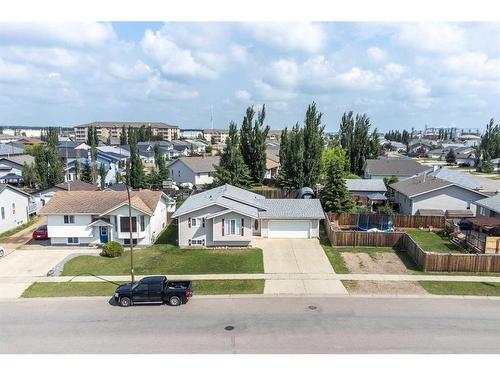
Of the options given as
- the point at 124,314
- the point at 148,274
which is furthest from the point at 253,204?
the point at 124,314

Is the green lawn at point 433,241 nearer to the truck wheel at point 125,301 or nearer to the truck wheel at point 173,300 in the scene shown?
the truck wheel at point 173,300

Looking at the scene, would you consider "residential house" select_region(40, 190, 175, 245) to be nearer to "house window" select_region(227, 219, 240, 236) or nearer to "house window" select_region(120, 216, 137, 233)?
"house window" select_region(120, 216, 137, 233)

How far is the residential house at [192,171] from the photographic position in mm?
63631

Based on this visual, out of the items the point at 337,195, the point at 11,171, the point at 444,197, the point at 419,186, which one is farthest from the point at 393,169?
the point at 11,171

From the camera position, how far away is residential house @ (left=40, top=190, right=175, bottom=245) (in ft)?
104

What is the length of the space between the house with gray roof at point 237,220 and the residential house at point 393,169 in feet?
97.2

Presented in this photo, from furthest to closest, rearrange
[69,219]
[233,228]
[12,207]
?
[12,207]
[69,219]
[233,228]

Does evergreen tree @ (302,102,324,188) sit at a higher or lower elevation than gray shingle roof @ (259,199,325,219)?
higher

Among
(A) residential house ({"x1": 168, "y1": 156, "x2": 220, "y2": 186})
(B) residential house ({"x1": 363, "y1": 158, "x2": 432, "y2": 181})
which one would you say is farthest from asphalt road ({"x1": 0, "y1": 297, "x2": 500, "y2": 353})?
(A) residential house ({"x1": 168, "y1": 156, "x2": 220, "y2": 186})

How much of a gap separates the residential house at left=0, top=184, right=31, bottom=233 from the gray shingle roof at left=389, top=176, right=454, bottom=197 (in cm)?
4045

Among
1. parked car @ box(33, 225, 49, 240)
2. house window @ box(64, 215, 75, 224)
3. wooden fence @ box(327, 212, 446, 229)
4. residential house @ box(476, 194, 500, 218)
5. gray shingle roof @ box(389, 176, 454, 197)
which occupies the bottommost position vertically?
parked car @ box(33, 225, 49, 240)

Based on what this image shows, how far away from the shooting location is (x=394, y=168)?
63.9m

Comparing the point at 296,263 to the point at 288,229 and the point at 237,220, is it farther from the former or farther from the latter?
the point at 288,229

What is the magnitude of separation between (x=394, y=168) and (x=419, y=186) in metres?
21.7
